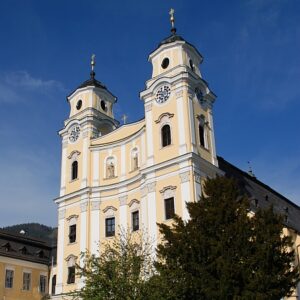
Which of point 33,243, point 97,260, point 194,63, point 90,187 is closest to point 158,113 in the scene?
point 194,63

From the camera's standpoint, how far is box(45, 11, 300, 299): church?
3222cm

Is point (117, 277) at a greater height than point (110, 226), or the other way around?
point (110, 226)

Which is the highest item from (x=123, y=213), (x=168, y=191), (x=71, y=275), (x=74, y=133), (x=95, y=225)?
(x=74, y=133)

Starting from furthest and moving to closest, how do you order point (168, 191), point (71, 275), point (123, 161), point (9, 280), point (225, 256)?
point (9, 280) → point (123, 161) → point (71, 275) → point (168, 191) → point (225, 256)

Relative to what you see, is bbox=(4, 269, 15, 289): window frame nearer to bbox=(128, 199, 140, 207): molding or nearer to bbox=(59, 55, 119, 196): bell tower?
bbox=(59, 55, 119, 196): bell tower

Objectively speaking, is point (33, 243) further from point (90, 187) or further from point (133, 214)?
point (133, 214)

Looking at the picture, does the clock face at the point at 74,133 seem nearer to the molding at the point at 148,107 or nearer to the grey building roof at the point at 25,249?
the molding at the point at 148,107

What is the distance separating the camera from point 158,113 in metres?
34.5

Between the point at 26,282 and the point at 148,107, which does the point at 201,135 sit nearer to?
the point at 148,107

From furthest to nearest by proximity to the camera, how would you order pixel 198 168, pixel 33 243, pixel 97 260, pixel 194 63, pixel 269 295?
pixel 33 243
pixel 194 63
pixel 198 168
pixel 97 260
pixel 269 295

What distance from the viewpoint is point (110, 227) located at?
119ft

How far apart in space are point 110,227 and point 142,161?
5403 millimetres

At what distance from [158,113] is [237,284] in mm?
16765

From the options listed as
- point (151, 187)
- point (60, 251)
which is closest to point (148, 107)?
point (151, 187)
